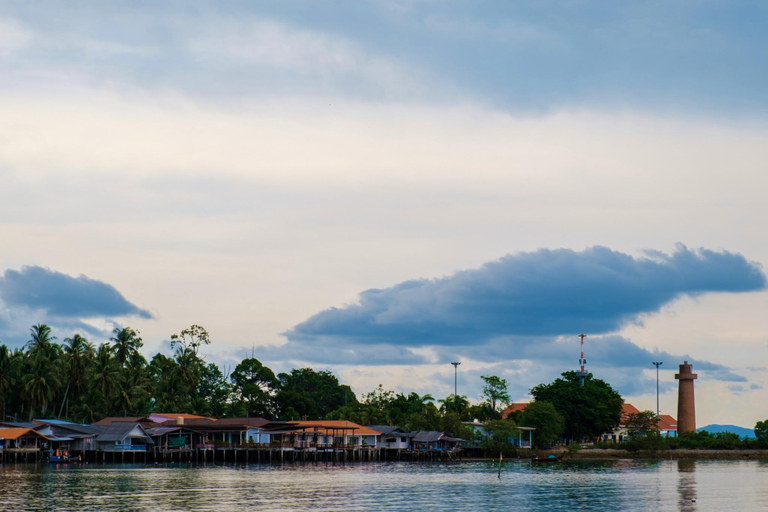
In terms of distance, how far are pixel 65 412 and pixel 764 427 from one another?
103812 mm

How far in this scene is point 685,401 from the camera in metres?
143

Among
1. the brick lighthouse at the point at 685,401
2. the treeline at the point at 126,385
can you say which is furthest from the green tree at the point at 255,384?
the brick lighthouse at the point at 685,401

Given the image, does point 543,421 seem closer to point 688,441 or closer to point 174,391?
point 688,441

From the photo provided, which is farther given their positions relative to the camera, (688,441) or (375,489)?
(688,441)

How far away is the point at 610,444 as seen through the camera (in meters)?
133

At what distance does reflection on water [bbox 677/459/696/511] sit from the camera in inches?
2299

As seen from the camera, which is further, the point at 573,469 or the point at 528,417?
the point at 528,417

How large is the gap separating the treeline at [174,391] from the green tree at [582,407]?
386 inches

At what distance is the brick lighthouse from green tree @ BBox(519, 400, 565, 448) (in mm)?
24173

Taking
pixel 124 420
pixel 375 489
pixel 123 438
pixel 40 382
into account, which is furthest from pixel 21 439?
pixel 375 489

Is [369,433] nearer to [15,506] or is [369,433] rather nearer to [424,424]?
[424,424]

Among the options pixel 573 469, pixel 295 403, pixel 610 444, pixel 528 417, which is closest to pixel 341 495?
pixel 573 469

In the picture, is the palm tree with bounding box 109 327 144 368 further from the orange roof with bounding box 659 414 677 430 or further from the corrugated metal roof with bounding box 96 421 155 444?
the orange roof with bounding box 659 414 677 430

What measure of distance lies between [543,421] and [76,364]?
65.2m
